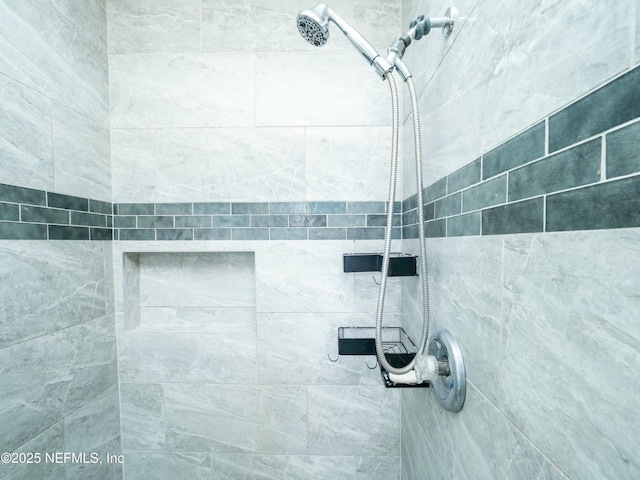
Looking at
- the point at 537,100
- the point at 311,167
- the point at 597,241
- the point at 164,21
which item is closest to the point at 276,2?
the point at 164,21

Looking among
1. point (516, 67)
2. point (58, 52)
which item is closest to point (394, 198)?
point (516, 67)

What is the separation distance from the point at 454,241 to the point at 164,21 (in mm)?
1403

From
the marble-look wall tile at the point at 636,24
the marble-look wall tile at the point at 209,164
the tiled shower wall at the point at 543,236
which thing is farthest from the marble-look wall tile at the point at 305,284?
the marble-look wall tile at the point at 636,24

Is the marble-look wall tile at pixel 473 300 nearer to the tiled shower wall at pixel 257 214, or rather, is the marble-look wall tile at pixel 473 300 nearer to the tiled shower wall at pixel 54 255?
the tiled shower wall at pixel 257 214

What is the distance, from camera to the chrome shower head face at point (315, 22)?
0.64 meters

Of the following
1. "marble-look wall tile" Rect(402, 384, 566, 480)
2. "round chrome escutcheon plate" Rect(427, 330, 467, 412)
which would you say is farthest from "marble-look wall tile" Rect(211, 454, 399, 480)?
"round chrome escutcheon plate" Rect(427, 330, 467, 412)

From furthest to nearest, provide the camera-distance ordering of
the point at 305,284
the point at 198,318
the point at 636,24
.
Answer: the point at 198,318 < the point at 305,284 < the point at 636,24

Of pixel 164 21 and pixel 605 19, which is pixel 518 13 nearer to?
pixel 605 19

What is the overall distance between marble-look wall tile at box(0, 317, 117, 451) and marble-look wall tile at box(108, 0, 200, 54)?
1.18 meters

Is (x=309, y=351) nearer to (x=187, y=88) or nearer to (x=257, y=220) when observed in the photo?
(x=257, y=220)

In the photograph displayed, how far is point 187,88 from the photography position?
108 centimetres

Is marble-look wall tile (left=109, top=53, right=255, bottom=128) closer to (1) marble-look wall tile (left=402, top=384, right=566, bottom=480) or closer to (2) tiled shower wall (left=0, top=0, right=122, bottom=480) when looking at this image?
(2) tiled shower wall (left=0, top=0, right=122, bottom=480)

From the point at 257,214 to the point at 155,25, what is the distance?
2.92 feet

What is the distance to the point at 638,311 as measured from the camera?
232mm
